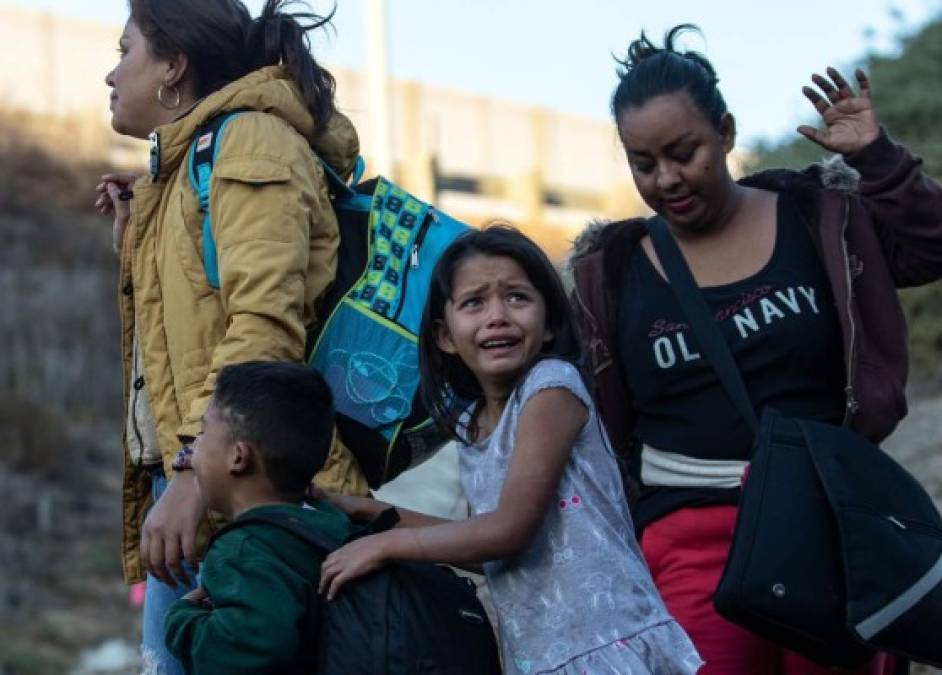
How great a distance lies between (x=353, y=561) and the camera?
3.09 meters

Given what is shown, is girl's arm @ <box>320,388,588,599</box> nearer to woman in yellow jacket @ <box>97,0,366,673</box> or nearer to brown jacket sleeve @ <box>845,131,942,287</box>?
woman in yellow jacket @ <box>97,0,366,673</box>

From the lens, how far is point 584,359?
3.46m

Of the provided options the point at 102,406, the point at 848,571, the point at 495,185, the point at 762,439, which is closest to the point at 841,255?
the point at 762,439

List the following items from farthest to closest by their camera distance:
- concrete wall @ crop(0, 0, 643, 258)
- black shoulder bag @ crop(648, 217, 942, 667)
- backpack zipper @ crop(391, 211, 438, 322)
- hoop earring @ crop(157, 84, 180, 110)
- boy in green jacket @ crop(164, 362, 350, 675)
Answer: concrete wall @ crop(0, 0, 643, 258)
hoop earring @ crop(157, 84, 180, 110)
backpack zipper @ crop(391, 211, 438, 322)
black shoulder bag @ crop(648, 217, 942, 667)
boy in green jacket @ crop(164, 362, 350, 675)

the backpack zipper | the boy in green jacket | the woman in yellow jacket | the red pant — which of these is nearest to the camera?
the boy in green jacket

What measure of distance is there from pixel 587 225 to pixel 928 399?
262 inches

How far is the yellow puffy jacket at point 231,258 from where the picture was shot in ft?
11.3

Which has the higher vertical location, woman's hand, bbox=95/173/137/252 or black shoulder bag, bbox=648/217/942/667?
woman's hand, bbox=95/173/137/252

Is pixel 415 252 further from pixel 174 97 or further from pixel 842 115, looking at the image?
pixel 842 115

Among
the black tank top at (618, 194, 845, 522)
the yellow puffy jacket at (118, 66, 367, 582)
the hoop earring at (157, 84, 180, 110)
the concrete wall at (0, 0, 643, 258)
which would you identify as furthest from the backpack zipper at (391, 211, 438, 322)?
the concrete wall at (0, 0, 643, 258)

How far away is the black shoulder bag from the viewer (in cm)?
321

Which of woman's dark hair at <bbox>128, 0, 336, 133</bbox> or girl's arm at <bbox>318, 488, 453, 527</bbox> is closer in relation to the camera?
girl's arm at <bbox>318, 488, 453, 527</bbox>

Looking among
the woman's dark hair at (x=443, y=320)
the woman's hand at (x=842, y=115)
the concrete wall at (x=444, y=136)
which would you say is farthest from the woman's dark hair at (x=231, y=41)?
the concrete wall at (x=444, y=136)

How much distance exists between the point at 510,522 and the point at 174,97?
4.37 ft
